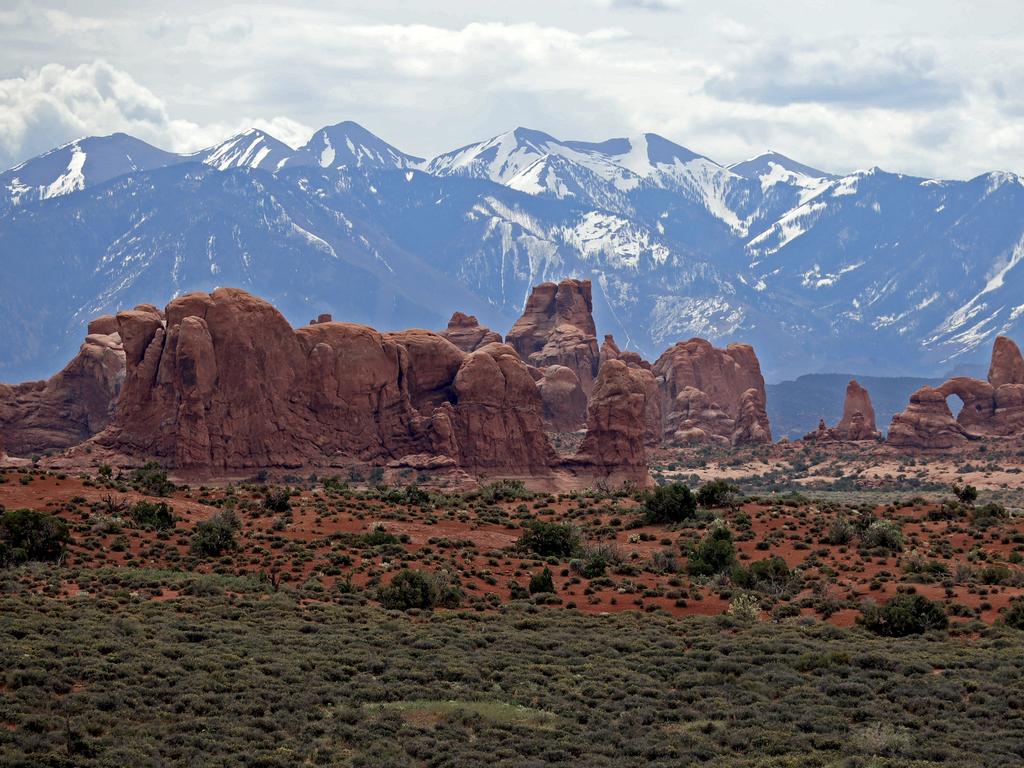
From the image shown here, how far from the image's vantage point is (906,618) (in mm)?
44500

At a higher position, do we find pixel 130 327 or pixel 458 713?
pixel 130 327

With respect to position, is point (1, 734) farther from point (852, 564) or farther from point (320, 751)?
point (852, 564)

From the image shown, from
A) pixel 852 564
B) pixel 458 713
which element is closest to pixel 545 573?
pixel 852 564

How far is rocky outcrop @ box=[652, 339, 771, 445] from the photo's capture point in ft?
549

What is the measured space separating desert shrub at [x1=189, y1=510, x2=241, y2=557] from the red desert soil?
1.79 ft

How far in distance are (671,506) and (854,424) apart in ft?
312

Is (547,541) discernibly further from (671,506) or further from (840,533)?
(840,533)

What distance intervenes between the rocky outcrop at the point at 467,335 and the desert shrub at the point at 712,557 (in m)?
113

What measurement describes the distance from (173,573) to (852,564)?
75.6ft

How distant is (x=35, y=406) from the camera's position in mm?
126500

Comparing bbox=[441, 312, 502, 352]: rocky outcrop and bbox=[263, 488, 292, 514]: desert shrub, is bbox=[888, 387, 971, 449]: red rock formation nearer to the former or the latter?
bbox=[441, 312, 502, 352]: rocky outcrop

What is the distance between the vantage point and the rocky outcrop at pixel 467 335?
173m

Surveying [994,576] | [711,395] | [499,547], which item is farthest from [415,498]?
[711,395]

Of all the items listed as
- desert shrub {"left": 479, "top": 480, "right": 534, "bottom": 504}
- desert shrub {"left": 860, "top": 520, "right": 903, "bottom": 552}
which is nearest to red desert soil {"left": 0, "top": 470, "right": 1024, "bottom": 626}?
desert shrub {"left": 860, "top": 520, "right": 903, "bottom": 552}
